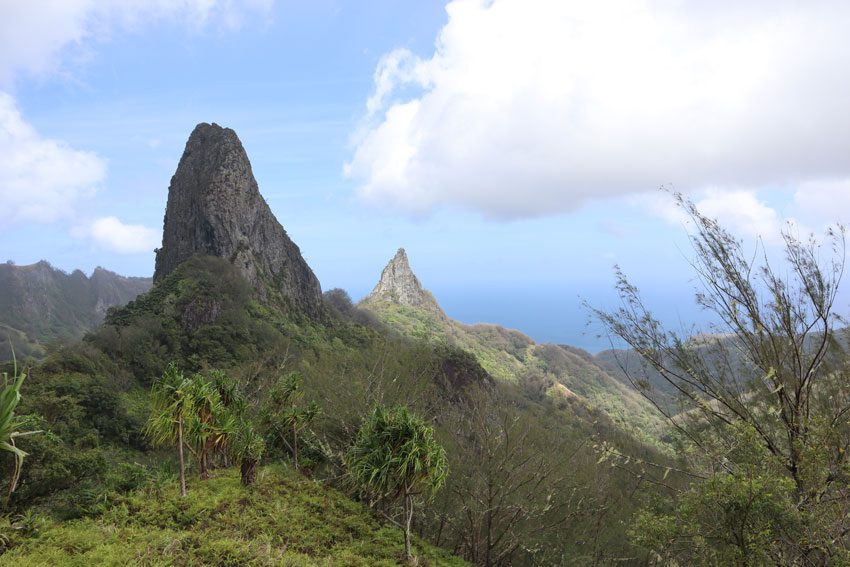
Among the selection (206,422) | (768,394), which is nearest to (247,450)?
(206,422)

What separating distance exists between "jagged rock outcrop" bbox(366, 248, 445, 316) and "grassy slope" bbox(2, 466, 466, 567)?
110 metres

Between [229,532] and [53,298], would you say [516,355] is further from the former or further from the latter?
[53,298]

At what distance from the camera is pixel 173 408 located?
A: 12.9 metres

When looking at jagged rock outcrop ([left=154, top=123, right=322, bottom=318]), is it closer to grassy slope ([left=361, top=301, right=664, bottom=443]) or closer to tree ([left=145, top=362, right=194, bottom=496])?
grassy slope ([left=361, top=301, right=664, bottom=443])

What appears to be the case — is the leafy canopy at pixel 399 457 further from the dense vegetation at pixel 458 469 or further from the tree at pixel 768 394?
the tree at pixel 768 394

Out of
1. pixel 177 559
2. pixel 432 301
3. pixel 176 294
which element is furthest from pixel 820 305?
pixel 432 301

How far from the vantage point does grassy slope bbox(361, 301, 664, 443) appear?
9019 cm

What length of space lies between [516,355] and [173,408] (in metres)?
106

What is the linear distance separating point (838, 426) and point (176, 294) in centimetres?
4896

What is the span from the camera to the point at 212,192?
56.7 m

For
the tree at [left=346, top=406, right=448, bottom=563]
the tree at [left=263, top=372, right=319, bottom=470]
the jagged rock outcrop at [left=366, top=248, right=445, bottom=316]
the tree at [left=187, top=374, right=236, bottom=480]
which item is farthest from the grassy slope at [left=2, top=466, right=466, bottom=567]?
the jagged rock outcrop at [left=366, top=248, right=445, bottom=316]

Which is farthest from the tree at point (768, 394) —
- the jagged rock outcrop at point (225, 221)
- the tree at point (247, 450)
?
the jagged rock outcrop at point (225, 221)

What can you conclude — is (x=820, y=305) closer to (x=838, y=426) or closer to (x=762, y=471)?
(x=838, y=426)

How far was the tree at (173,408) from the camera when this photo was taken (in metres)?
12.9
